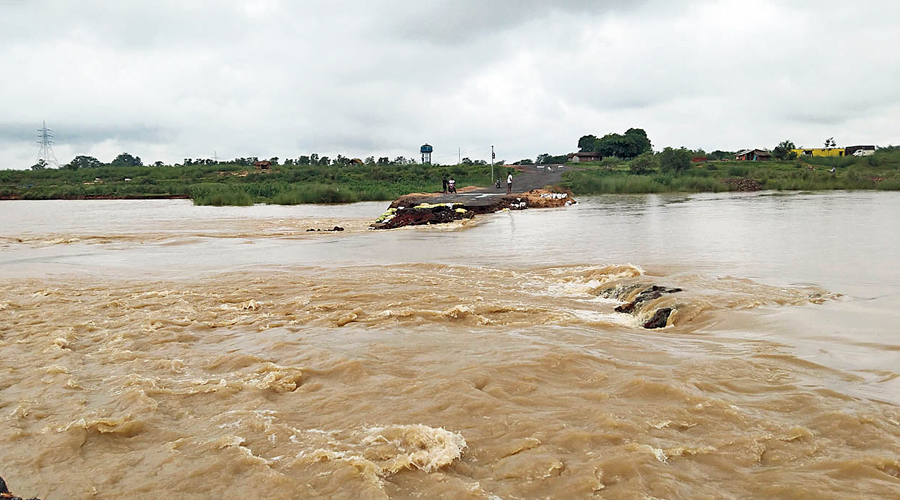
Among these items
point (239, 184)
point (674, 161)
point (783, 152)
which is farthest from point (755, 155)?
point (239, 184)

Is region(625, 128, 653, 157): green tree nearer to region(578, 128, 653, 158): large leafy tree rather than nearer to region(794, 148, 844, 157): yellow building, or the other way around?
region(578, 128, 653, 158): large leafy tree

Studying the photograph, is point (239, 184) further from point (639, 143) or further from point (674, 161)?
point (639, 143)

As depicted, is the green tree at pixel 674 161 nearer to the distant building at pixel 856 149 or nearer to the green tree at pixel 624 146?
the green tree at pixel 624 146

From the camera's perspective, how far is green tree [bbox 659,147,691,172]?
60.4m

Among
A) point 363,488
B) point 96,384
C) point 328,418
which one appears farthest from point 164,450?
point 96,384

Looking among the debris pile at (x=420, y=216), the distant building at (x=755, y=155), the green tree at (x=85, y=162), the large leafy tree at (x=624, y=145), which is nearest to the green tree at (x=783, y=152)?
the distant building at (x=755, y=155)

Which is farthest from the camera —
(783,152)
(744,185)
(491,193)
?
(783,152)

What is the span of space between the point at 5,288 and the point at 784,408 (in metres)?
11.8

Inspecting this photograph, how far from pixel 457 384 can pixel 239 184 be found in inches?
2249

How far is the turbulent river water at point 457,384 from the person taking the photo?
3.16 metres

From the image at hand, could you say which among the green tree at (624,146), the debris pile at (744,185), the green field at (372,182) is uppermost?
the green tree at (624,146)

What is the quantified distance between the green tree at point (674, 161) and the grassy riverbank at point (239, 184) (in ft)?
61.3

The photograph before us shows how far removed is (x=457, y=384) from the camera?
456 centimetres

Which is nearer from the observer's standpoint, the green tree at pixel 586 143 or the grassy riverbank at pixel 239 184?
the grassy riverbank at pixel 239 184
